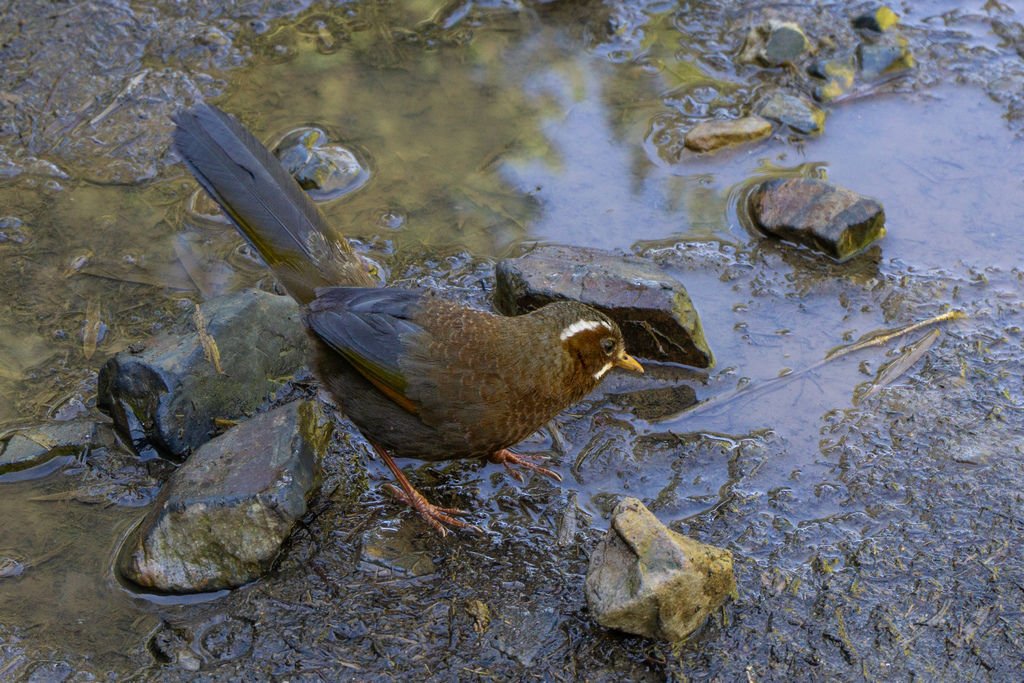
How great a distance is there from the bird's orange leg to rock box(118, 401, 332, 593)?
42cm

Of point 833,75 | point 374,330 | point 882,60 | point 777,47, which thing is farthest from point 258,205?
point 882,60

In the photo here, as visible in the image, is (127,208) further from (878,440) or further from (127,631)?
(878,440)

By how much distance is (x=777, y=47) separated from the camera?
25.3ft

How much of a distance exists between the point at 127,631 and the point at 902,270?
4.83 metres

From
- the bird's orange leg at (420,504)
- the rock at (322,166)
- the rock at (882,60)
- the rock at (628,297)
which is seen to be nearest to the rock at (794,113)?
the rock at (882,60)

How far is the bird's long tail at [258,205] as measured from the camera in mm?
5094

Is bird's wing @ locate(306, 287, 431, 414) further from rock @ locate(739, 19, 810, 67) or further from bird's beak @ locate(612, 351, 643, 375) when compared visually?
rock @ locate(739, 19, 810, 67)

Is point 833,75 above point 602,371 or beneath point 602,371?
beneath

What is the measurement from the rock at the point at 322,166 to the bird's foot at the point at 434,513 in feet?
8.55

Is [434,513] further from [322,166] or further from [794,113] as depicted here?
[794,113]

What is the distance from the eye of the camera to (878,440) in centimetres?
508

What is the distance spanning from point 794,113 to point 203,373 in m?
4.67

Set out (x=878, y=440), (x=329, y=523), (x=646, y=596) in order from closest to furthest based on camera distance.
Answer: (x=646, y=596)
(x=329, y=523)
(x=878, y=440)

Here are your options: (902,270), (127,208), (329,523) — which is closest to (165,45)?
(127,208)
